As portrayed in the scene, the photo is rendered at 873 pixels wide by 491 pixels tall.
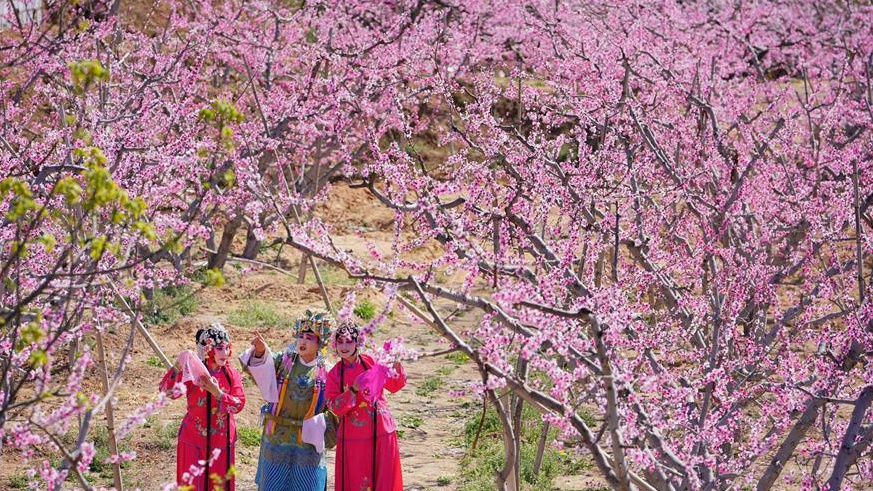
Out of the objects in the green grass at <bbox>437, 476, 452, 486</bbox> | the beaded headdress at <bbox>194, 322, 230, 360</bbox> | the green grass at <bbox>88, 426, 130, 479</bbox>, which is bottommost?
the green grass at <bbox>437, 476, 452, 486</bbox>

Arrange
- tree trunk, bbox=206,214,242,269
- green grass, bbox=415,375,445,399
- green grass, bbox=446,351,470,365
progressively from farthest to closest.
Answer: tree trunk, bbox=206,214,242,269, green grass, bbox=446,351,470,365, green grass, bbox=415,375,445,399

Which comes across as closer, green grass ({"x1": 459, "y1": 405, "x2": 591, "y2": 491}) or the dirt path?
green grass ({"x1": 459, "y1": 405, "x2": 591, "y2": 491})

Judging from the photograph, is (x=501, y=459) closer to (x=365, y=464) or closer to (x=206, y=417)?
(x=365, y=464)

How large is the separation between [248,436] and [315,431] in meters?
2.70

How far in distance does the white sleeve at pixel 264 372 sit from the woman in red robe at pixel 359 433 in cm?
36

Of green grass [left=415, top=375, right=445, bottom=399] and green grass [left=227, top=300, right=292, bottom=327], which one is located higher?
green grass [left=227, top=300, right=292, bottom=327]

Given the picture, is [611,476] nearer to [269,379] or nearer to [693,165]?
[269,379]

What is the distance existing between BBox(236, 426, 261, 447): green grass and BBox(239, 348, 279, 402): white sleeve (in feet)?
8.30

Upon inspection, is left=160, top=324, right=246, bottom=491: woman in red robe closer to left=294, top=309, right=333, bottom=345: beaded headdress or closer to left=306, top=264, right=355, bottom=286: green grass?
left=294, top=309, right=333, bottom=345: beaded headdress

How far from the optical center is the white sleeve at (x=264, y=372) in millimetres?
6656

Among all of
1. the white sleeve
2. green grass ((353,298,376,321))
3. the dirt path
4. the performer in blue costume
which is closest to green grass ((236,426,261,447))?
the dirt path

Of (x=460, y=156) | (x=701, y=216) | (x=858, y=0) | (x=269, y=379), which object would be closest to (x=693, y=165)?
(x=701, y=216)

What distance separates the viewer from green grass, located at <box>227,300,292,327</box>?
491 inches

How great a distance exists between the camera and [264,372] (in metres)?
6.66
